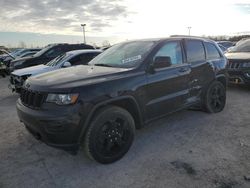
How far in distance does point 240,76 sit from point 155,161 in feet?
18.1

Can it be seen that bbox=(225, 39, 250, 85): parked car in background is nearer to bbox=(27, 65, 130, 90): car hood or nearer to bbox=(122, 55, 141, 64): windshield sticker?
bbox=(122, 55, 141, 64): windshield sticker

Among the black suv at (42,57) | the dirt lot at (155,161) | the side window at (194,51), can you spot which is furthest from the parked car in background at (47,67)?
the side window at (194,51)

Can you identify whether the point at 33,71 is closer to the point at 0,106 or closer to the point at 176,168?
the point at 0,106

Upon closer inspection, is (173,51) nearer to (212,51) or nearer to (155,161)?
(212,51)

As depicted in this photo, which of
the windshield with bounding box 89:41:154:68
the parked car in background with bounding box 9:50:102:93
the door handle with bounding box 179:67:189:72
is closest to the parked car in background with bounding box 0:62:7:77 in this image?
the parked car in background with bounding box 9:50:102:93

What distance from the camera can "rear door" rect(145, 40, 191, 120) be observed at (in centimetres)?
455

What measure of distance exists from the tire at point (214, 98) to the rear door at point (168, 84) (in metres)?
1.00

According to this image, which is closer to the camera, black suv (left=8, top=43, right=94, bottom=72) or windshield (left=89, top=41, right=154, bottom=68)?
windshield (left=89, top=41, right=154, bottom=68)

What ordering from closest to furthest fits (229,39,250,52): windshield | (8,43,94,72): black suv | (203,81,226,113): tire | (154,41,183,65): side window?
(154,41,183,65): side window, (203,81,226,113): tire, (229,39,250,52): windshield, (8,43,94,72): black suv

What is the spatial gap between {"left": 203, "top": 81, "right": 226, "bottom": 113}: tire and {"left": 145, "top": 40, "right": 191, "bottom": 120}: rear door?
100 centimetres

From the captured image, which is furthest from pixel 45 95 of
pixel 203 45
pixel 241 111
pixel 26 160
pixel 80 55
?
pixel 80 55

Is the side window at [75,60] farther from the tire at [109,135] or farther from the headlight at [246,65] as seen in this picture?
the tire at [109,135]

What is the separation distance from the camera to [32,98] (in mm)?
3936

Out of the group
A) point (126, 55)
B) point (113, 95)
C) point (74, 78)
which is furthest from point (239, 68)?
point (74, 78)
